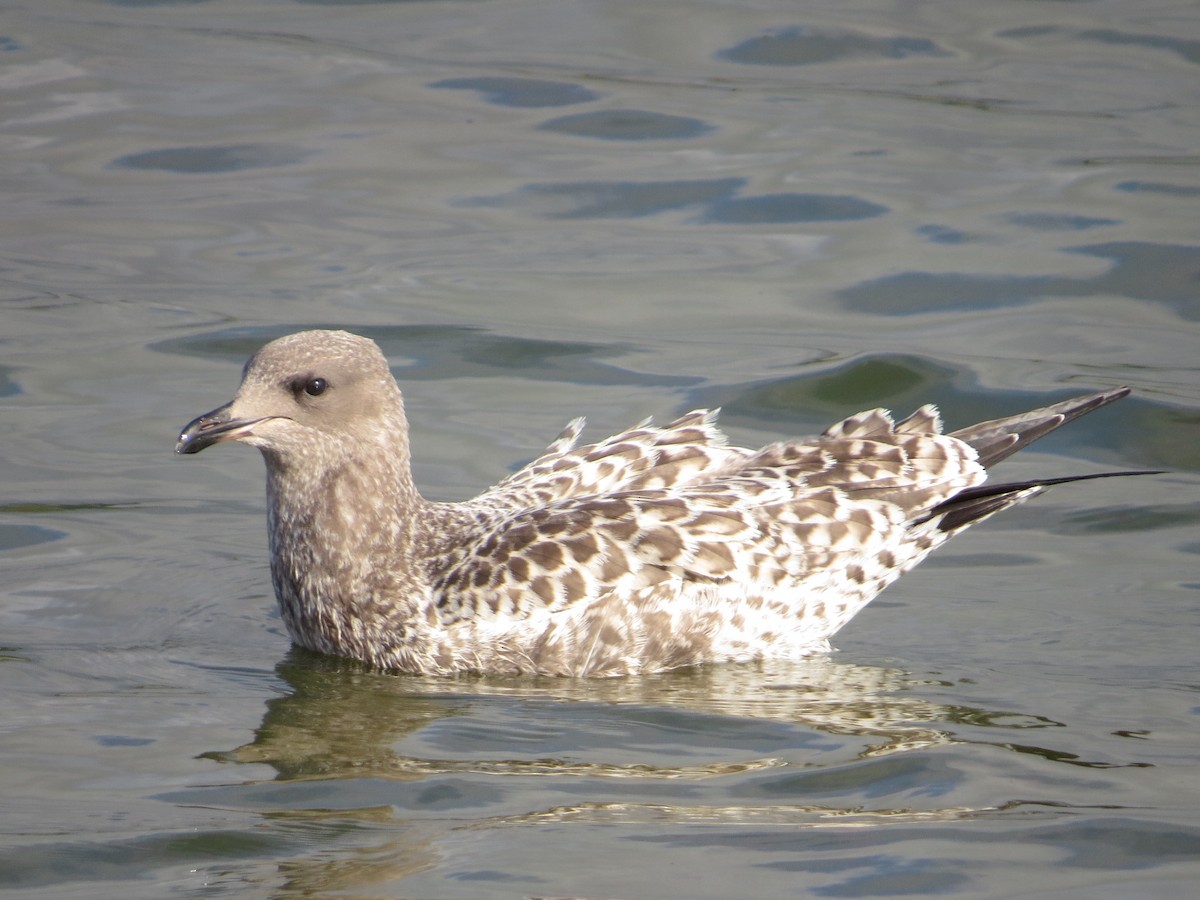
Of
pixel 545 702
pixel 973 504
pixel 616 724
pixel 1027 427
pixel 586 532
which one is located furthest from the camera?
pixel 1027 427

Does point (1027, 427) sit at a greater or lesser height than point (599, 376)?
lesser

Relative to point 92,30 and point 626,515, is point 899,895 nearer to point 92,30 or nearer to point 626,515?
point 626,515

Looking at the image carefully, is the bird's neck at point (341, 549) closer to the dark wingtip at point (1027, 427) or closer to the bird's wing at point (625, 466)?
the bird's wing at point (625, 466)

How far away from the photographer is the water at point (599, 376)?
18.8 feet

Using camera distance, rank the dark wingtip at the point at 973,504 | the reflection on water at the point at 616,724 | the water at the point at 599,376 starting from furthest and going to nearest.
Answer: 1. the dark wingtip at the point at 973,504
2. the reflection on water at the point at 616,724
3. the water at the point at 599,376

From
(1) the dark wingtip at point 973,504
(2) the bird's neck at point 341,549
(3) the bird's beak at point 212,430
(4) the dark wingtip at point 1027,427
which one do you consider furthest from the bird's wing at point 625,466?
(3) the bird's beak at point 212,430

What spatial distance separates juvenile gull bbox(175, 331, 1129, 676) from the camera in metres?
7.18

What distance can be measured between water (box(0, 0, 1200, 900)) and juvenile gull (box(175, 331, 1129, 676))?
0.66 feet

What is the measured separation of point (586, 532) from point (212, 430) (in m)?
1.44

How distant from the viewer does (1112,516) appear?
9086 millimetres

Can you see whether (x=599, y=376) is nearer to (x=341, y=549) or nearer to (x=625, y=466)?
(x=625, y=466)

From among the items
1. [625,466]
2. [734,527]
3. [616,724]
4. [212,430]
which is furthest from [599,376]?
[616,724]

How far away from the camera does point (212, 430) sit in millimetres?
7023

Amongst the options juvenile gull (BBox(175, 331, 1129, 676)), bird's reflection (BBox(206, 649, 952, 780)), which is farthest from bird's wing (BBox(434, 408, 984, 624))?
bird's reflection (BBox(206, 649, 952, 780))
